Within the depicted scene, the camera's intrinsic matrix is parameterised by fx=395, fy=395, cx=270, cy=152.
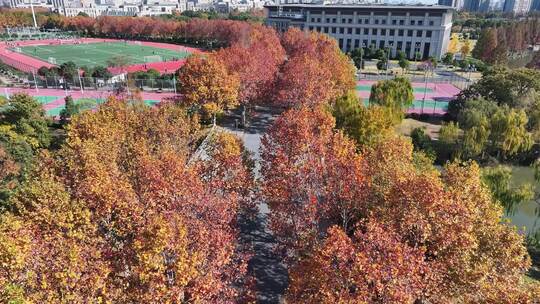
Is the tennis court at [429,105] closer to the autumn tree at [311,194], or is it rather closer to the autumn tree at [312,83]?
the autumn tree at [312,83]

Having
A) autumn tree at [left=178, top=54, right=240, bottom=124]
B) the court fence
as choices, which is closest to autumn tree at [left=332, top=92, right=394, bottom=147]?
autumn tree at [left=178, top=54, right=240, bottom=124]

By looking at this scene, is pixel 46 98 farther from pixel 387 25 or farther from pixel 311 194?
pixel 387 25

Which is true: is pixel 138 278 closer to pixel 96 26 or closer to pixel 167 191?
pixel 167 191

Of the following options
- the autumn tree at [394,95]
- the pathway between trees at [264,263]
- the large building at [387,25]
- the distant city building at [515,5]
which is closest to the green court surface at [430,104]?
the autumn tree at [394,95]

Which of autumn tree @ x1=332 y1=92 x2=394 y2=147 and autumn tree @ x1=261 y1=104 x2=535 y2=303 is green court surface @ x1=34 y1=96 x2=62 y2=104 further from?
autumn tree @ x1=261 y1=104 x2=535 y2=303

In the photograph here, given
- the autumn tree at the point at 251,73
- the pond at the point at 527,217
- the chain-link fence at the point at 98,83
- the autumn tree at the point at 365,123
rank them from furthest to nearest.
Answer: the chain-link fence at the point at 98,83 → the autumn tree at the point at 251,73 → the autumn tree at the point at 365,123 → the pond at the point at 527,217

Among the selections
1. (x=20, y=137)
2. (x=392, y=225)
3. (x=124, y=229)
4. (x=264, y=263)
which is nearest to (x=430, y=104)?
(x=264, y=263)
